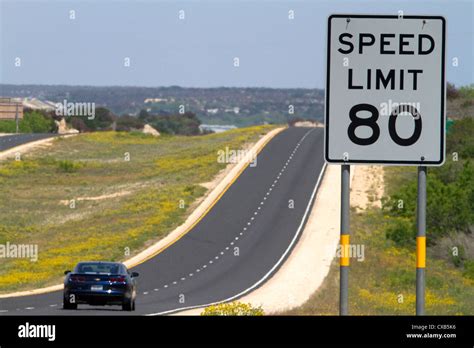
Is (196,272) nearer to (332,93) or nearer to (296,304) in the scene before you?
(296,304)

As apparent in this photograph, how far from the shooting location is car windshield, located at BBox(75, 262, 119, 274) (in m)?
33.4

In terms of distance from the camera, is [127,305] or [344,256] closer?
[344,256]

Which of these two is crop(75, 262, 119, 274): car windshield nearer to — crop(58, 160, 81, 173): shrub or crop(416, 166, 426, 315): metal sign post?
crop(416, 166, 426, 315): metal sign post

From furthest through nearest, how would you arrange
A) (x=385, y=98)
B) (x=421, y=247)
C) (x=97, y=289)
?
(x=97, y=289) < (x=385, y=98) < (x=421, y=247)

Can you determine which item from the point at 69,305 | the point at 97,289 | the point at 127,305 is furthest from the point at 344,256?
the point at 127,305

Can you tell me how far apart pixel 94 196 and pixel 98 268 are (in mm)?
63545

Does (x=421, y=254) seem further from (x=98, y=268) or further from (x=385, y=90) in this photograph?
(x=98, y=268)

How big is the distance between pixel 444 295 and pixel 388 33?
3665 cm

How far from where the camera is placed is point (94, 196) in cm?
9662

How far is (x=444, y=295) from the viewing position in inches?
1811

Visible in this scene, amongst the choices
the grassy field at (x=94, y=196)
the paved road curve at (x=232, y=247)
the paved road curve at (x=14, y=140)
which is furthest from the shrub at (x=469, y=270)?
the paved road curve at (x=14, y=140)

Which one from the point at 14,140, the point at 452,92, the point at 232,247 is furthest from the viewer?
the point at 452,92

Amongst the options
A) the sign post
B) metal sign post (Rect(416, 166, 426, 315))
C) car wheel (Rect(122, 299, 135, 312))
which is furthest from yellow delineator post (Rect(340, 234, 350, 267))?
car wheel (Rect(122, 299, 135, 312))
